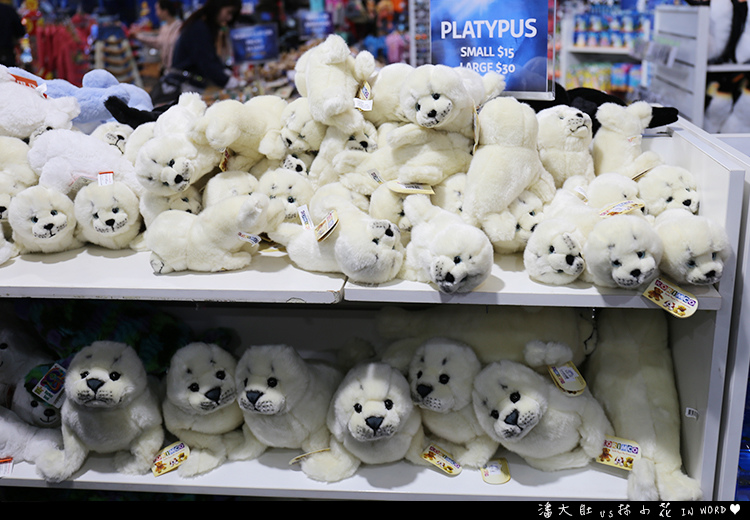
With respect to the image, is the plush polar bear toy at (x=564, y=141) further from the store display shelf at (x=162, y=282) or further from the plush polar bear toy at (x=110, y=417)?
the plush polar bear toy at (x=110, y=417)

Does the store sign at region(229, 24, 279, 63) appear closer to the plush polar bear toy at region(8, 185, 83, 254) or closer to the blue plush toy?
the blue plush toy

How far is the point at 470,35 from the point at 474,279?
0.72 meters

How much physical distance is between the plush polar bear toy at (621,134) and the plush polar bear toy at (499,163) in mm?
257

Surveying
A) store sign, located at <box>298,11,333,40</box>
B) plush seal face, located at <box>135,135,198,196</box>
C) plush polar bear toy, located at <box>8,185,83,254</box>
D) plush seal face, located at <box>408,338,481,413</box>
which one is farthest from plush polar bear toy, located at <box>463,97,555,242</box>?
store sign, located at <box>298,11,333,40</box>

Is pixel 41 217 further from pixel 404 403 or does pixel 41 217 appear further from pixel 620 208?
pixel 620 208

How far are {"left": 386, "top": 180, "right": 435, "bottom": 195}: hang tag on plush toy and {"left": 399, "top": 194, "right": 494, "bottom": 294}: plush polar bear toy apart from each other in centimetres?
9

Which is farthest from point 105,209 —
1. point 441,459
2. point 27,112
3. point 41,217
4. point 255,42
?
point 255,42

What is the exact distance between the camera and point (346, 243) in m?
1.15

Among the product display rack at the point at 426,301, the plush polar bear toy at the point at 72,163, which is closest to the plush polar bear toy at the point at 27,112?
the plush polar bear toy at the point at 72,163

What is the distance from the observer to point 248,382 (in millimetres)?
1338

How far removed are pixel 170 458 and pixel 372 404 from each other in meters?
0.53

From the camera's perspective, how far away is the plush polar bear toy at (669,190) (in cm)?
123

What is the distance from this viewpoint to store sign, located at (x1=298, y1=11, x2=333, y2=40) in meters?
3.94

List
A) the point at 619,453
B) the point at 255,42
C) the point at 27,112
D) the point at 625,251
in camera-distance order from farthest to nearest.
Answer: the point at 255,42 < the point at 27,112 < the point at 619,453 < the point at 625,251
